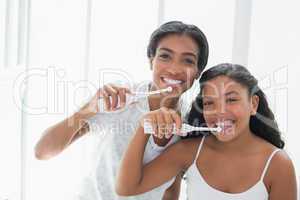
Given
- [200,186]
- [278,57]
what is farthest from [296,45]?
[200,186]

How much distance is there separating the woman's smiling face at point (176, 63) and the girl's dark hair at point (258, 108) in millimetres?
46

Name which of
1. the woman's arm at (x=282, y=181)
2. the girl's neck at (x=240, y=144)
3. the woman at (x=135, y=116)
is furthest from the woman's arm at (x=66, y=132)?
the woman's arm at (x=282, y=181)

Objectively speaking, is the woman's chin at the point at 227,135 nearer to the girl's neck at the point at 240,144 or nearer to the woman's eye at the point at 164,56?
the girl's neck at the point at 240,144

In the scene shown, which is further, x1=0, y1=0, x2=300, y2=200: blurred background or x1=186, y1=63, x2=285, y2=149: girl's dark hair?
x1=0, y1=0, x2=300, y2=200: blurred background

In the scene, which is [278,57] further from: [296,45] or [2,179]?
[2,179]

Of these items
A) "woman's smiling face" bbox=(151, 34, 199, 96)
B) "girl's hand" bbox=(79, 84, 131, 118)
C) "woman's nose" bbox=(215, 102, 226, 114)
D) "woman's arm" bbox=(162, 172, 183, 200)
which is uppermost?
"woman's smiling face" bbox=(151, 34, 199, 96)

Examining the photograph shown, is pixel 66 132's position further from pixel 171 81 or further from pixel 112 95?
pixel 171 81

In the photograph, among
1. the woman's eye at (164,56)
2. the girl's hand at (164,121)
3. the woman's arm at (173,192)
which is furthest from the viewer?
→ the woman's arm at (173,192)

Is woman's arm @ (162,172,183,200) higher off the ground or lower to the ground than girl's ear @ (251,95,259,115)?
lower

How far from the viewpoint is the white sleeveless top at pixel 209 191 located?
86 cm

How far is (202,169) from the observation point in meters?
0.93

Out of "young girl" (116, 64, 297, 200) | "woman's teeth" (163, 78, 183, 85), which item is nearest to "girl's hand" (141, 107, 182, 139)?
"young girl" (116, 64, 297, 200)

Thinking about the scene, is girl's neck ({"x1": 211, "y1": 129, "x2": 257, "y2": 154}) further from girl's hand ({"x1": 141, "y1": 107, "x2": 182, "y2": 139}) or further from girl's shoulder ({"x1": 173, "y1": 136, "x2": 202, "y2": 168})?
girl's hand ({"x1": 141, "y1": 107, "x2": 182, "y2": 139})

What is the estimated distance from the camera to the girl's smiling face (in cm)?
87
